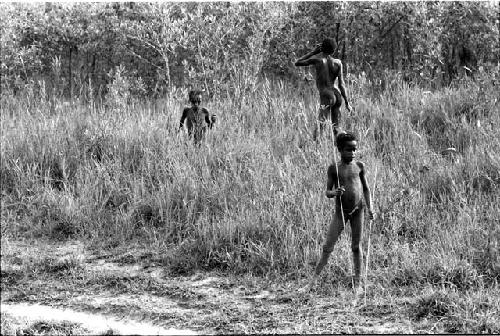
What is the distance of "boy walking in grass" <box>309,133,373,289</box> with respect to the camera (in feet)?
17.3

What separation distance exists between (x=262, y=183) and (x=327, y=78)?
1480 millimetres

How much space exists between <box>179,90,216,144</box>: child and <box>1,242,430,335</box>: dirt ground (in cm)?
196

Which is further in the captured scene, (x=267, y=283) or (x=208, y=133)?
(x=208, y=133)

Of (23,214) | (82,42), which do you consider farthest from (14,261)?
(82,42)

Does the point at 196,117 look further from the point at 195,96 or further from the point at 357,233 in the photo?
the point at 357,233

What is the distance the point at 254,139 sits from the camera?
805 centimetres

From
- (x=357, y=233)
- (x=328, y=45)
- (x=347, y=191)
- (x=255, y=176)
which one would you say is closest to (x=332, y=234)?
(x=357, y=233)

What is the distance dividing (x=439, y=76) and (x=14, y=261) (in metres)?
6.87

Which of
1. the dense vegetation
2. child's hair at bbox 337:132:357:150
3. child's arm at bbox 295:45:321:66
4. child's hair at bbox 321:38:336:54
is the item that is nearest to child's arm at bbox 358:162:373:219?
child's hair at bbox 337:132:357:150

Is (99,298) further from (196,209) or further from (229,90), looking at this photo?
(229,90)

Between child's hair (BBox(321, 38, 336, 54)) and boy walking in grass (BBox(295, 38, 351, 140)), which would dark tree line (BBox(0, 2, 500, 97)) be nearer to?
boy walking in grass (BBox(295, 38, 351, 140))

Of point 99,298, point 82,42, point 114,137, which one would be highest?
point 82,42

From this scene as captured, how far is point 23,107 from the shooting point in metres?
10.2

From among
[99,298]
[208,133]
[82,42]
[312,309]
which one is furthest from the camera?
[82,42]
